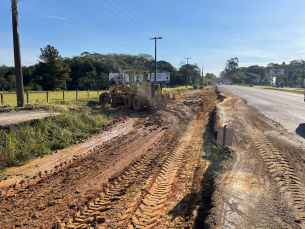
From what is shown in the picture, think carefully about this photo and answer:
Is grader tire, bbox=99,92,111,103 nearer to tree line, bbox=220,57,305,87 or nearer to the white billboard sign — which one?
the white billboard sign

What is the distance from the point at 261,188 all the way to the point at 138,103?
12531 millimetres

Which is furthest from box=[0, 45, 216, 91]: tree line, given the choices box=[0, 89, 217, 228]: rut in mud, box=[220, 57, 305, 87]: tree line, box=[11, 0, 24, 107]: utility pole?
box=[220, 57, 305, 87]: tree line

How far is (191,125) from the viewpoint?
1174 centimetres

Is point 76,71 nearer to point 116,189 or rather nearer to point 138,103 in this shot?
point 138,103

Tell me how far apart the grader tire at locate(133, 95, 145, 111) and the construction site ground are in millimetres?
7905

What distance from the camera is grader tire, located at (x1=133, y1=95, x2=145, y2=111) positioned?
16016mm

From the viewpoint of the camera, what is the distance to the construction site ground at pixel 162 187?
11.7 ft

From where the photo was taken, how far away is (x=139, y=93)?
17.0 m

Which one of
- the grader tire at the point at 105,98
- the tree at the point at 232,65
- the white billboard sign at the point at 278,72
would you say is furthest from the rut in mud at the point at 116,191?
the tree at the point at 232,65

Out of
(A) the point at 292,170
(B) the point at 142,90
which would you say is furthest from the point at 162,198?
(B) the point at 142,90

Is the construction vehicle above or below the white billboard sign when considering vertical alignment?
below

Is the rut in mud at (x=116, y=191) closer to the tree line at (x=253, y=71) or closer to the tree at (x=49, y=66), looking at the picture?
the tree at (x=49, y=66)

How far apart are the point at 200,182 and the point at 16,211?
3740 mm

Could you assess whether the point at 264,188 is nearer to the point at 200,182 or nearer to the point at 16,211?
the point at 200,182
